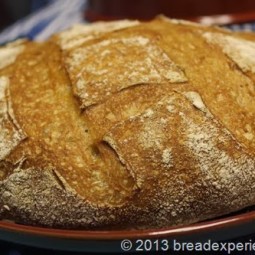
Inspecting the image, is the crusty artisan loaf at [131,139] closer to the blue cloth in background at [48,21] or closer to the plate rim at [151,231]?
Answer: the plate rim at [151,231]

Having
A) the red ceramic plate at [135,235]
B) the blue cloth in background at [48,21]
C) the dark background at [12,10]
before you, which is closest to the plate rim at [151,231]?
the red ceramic plate at [135,235]

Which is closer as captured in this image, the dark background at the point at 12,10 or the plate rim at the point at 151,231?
the plate rim at the point at 151,231

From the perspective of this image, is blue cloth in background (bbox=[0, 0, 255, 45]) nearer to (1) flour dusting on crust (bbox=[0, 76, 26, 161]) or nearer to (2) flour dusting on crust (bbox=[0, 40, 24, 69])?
(2) flour dusting on crust (bbox=[0, 40, 24, 69])

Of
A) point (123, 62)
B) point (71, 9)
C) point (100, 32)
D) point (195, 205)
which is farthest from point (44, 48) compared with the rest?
point (71, 9)

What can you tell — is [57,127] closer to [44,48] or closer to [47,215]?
[47,215]

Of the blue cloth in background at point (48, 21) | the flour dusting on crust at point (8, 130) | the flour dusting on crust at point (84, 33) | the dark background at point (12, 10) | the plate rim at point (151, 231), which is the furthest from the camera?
the dark background at point (12, 10)

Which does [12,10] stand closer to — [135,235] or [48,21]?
[48,21]

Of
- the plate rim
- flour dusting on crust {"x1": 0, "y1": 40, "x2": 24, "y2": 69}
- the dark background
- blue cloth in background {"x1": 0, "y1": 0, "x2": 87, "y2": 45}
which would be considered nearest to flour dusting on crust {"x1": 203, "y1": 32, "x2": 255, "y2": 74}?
the plate rim

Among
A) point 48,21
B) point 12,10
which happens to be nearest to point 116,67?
point 48,21
